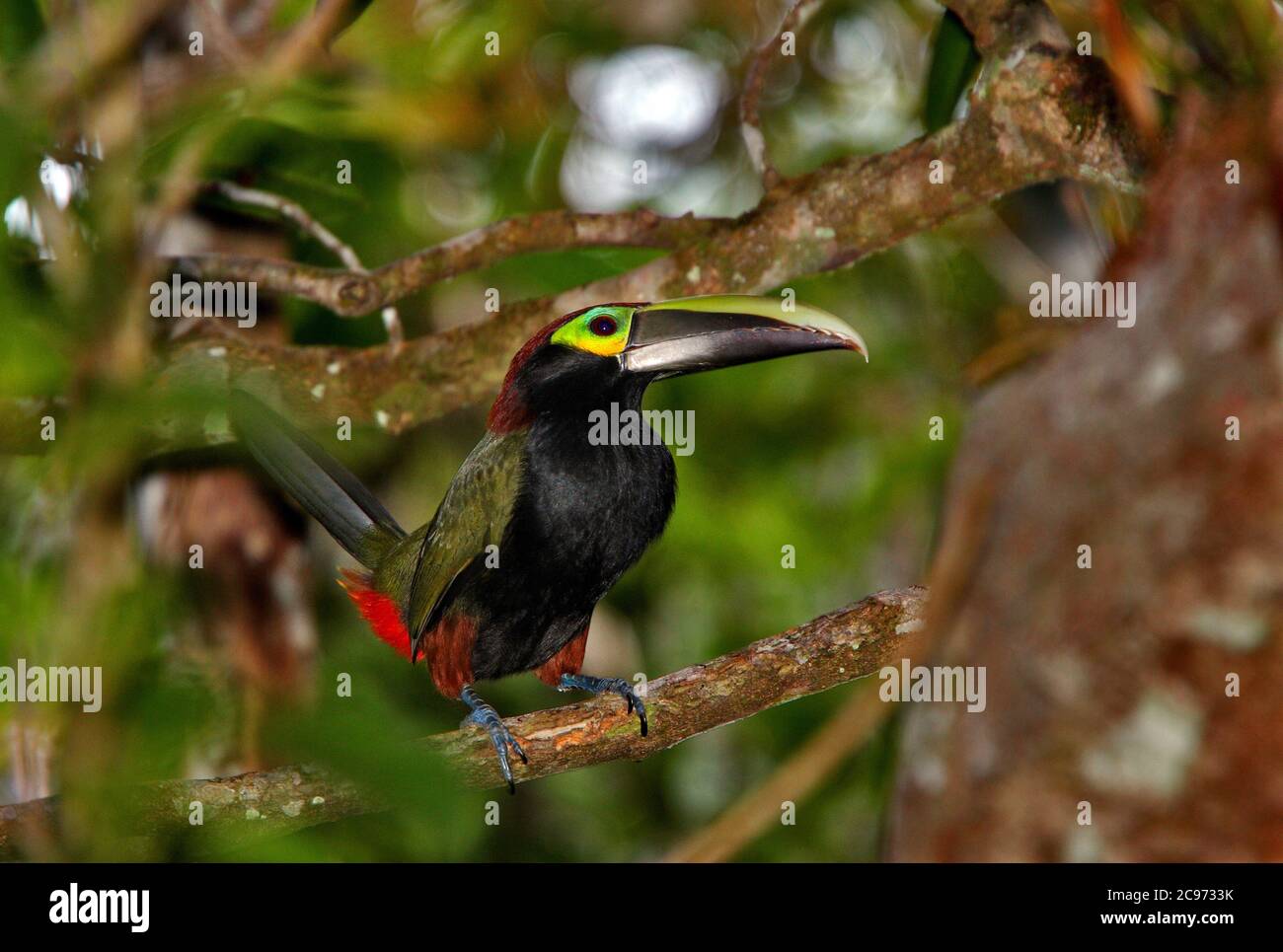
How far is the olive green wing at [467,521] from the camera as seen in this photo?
2719 millimetres

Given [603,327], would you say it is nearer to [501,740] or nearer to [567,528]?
[567,528]

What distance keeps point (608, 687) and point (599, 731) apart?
330 millimetres

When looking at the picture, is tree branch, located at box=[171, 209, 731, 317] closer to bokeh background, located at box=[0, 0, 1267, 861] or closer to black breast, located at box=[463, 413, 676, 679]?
bokeh background, located at box=[0, 0, 1267, 861]

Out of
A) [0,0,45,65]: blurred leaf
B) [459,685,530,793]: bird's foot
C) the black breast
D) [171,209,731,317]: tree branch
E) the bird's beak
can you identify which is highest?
[0,0,45,65]: blurred leaf

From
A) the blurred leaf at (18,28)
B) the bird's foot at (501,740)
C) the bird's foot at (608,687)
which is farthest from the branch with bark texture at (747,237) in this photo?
the bird's foot at (501,740)

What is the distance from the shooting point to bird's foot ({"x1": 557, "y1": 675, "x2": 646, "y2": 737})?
2432 mm

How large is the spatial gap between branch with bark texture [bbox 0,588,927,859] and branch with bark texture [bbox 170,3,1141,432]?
1.03 meters

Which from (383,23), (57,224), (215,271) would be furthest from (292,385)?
(383,23)

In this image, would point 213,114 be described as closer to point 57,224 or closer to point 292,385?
point 57,224

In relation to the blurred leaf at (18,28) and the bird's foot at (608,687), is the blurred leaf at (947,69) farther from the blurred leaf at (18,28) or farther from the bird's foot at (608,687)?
the blurred leaf at (18,28)

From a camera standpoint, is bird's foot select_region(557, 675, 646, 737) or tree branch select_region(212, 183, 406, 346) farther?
tree branch select_region(212, 183, 406, 346)

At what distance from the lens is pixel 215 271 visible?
3340 mm

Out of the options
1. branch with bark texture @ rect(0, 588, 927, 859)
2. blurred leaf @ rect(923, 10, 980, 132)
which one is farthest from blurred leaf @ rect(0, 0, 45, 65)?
blurred leaf @ rect(923, 10, 980, 132)
